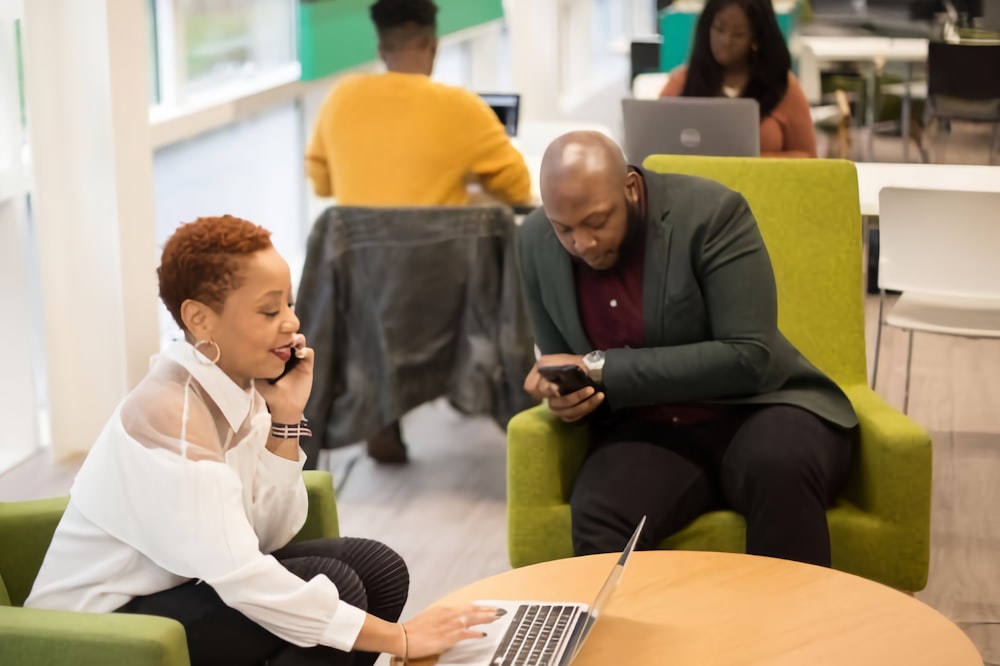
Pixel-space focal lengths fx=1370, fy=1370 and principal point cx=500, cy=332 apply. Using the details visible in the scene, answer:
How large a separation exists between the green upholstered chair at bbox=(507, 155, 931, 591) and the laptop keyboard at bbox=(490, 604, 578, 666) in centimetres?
70

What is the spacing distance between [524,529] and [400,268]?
3.65 ft

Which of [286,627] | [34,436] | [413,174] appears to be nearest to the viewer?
[286,627]

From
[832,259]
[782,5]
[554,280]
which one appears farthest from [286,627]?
[782,5]

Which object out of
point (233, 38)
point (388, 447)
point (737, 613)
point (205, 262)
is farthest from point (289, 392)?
point (233, 38)

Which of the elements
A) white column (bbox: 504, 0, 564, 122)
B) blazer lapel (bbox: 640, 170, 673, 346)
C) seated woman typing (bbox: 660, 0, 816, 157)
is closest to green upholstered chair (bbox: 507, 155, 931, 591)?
blazer lapel (bbox: 640, 170, 673, 346)

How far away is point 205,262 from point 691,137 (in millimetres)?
2521

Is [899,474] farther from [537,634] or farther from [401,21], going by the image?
[401,21]

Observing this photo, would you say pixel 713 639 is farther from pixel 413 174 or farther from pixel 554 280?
pixel 413 174

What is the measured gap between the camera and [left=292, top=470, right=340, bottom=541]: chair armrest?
2.37m

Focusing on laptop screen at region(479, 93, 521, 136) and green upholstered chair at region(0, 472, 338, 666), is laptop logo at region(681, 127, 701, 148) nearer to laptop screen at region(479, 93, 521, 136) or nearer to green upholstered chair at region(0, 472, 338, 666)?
laptop screen at region(479, 93, 521, 136)

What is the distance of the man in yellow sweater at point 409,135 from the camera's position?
3.95 meters

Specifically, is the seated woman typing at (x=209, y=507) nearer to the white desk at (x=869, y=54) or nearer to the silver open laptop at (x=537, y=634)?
the silver open laptop at (x=537, y=634)

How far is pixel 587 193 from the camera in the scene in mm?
2566

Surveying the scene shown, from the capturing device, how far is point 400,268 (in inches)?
144
